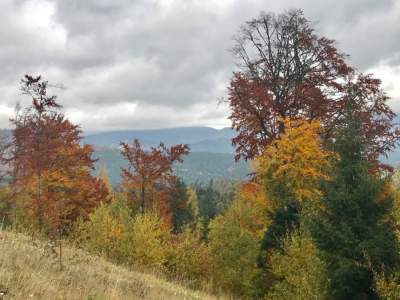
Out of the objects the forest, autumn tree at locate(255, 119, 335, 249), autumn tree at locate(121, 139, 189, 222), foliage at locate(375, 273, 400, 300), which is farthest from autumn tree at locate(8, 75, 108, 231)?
foliage at locate(375, 273, 400, 300)

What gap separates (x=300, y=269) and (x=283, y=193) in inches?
178

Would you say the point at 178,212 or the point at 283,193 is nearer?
the point at 283,193

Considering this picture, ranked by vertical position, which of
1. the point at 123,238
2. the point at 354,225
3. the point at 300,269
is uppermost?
the point at 354,225

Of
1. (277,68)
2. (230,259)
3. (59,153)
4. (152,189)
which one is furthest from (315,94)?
(152,189)

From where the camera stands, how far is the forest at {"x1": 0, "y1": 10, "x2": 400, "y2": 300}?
674 inches

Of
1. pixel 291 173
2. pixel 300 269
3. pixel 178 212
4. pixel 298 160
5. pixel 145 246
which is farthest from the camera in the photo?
pixel 178 212

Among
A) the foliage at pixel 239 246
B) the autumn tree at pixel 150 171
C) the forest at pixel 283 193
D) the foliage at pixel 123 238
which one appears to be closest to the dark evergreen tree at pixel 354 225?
the forest at pixel 283 193

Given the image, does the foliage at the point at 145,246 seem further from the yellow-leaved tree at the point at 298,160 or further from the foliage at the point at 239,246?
the yellow-leaved tree at the point at 298,160

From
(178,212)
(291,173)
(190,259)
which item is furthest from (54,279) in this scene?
(178,212)

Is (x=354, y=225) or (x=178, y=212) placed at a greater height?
(x=354, y=225)

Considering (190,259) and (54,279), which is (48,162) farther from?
(54,279)

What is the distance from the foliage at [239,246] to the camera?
24875 mm

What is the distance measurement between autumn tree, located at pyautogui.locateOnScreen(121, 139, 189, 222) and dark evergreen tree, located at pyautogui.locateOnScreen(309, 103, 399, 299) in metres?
24.8

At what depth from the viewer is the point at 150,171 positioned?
135ft
